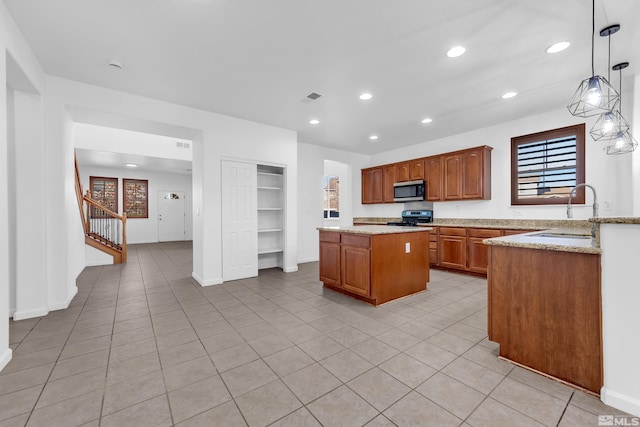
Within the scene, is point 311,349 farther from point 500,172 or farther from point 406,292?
point 500,172

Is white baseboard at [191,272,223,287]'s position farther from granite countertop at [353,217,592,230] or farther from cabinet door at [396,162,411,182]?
cabinet door at [396,162,411,182]

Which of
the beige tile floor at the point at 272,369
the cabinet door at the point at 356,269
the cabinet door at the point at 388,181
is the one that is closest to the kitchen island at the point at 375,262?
the cabinet door at the point at 356,269

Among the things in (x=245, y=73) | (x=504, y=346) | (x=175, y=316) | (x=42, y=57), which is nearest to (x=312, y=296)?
(x=175, y=316)

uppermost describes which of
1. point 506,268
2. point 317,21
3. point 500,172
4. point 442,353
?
point 317,21

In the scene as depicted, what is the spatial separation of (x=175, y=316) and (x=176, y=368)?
115 centimetres

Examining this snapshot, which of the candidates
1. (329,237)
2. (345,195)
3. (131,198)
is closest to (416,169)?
(345,195)

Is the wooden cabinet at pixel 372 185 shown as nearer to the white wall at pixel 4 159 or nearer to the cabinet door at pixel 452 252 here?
the cabinet door at pixel 452 252

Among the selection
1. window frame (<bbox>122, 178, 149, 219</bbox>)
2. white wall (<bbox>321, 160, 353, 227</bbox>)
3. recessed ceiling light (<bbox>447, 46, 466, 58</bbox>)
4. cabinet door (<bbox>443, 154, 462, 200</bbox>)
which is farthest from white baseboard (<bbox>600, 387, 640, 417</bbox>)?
window frame (<bbox>122, 178, 149, 219</bbox>)

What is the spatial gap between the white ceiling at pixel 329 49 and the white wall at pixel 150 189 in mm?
7329

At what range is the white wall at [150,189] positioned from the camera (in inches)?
364

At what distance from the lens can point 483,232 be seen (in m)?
4.70

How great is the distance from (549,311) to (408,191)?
14.5ft

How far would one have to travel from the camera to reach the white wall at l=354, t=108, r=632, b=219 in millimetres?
3809

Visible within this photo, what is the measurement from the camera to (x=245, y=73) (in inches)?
124
